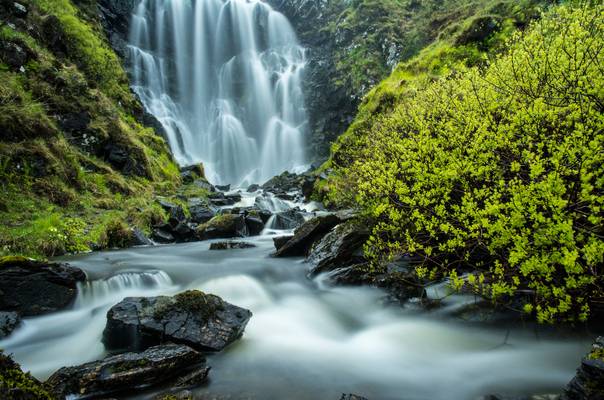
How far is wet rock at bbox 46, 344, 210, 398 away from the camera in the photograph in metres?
4.30

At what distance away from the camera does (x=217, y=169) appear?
41219 mm

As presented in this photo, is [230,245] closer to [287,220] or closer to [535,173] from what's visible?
[287,220]

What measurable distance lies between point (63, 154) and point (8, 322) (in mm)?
9642

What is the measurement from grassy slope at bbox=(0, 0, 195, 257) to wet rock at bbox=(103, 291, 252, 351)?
18.4ft

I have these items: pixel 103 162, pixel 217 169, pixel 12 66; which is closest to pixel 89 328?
pixel 103 162

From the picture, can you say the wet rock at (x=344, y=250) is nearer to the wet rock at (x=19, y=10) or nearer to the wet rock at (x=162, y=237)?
the wet rock at (x=162, y=237)

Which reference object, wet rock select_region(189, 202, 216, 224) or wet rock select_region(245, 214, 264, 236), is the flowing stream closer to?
wet rock select_region(245, 214, 264, 236)

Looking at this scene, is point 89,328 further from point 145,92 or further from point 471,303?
point 145,92

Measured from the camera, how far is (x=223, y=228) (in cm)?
1565

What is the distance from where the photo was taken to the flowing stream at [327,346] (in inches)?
185

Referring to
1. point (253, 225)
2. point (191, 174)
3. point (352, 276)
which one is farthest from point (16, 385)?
point (191, 174)

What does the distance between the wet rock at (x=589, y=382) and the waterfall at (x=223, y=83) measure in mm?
35658

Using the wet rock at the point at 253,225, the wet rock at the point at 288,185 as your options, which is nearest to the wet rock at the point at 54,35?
the wet rock at the point at 253,225

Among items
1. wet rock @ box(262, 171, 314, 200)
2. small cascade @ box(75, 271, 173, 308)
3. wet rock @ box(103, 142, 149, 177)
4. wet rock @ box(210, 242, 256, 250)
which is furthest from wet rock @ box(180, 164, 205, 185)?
small cascade @ box(75, 271, 173, 308)
